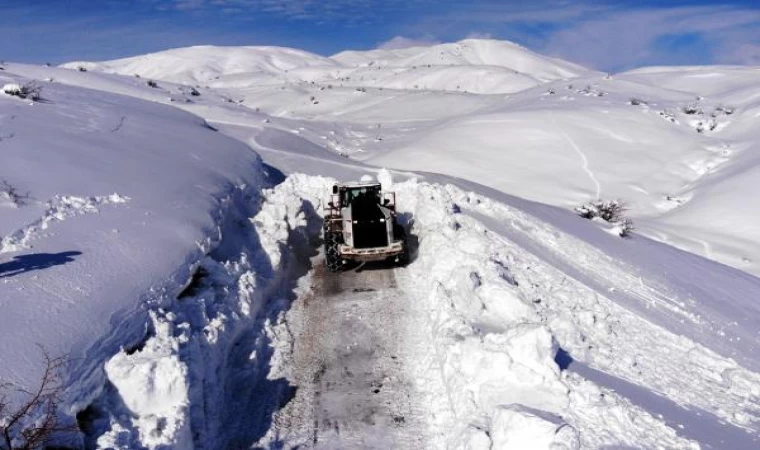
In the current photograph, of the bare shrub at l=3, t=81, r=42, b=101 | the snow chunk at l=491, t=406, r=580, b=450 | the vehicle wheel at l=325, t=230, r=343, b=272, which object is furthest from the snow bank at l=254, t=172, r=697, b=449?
the bare shrub at l=3, t=81, r=42, b=101

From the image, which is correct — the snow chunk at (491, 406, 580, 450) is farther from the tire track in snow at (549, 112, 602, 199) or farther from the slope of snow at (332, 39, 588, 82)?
the slope of snow at (332, 39, 588, 82)

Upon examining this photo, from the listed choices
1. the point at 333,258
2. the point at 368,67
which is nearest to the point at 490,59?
the point at 368,67

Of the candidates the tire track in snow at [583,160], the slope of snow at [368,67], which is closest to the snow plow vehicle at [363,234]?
the tire track in snow at [583,160]

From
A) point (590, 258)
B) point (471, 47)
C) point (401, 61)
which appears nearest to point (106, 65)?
point (401, 61)

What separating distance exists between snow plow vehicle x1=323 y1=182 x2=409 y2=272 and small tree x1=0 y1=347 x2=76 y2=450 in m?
7.64

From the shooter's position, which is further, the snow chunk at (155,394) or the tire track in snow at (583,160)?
the tire track in snow at (583,160)

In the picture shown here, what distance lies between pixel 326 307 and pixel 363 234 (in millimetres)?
2217

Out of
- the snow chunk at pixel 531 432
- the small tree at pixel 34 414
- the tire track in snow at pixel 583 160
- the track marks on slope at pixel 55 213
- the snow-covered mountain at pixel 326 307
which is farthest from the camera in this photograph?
the tire track in snow at pixel 583 160

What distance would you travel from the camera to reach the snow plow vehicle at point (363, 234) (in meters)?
12.8

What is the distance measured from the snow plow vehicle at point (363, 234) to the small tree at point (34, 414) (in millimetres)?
7645

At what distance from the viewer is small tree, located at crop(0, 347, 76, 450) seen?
16.2 ft

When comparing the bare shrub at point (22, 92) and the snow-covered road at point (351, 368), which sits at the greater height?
the bare shrub at point (22, 92)

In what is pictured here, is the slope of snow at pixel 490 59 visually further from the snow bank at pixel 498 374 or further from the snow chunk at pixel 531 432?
the snow chunk at pixel 531 432

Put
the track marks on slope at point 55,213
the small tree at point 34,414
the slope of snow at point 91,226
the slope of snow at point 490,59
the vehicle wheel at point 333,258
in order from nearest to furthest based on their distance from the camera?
1. the small tree at point 34,414
2. the slope of snow at point 91,226
3. the track marks on slope at point 55,213
4. the vehicle wheel at point 333,258
5. the slope of snow at point 490,59
